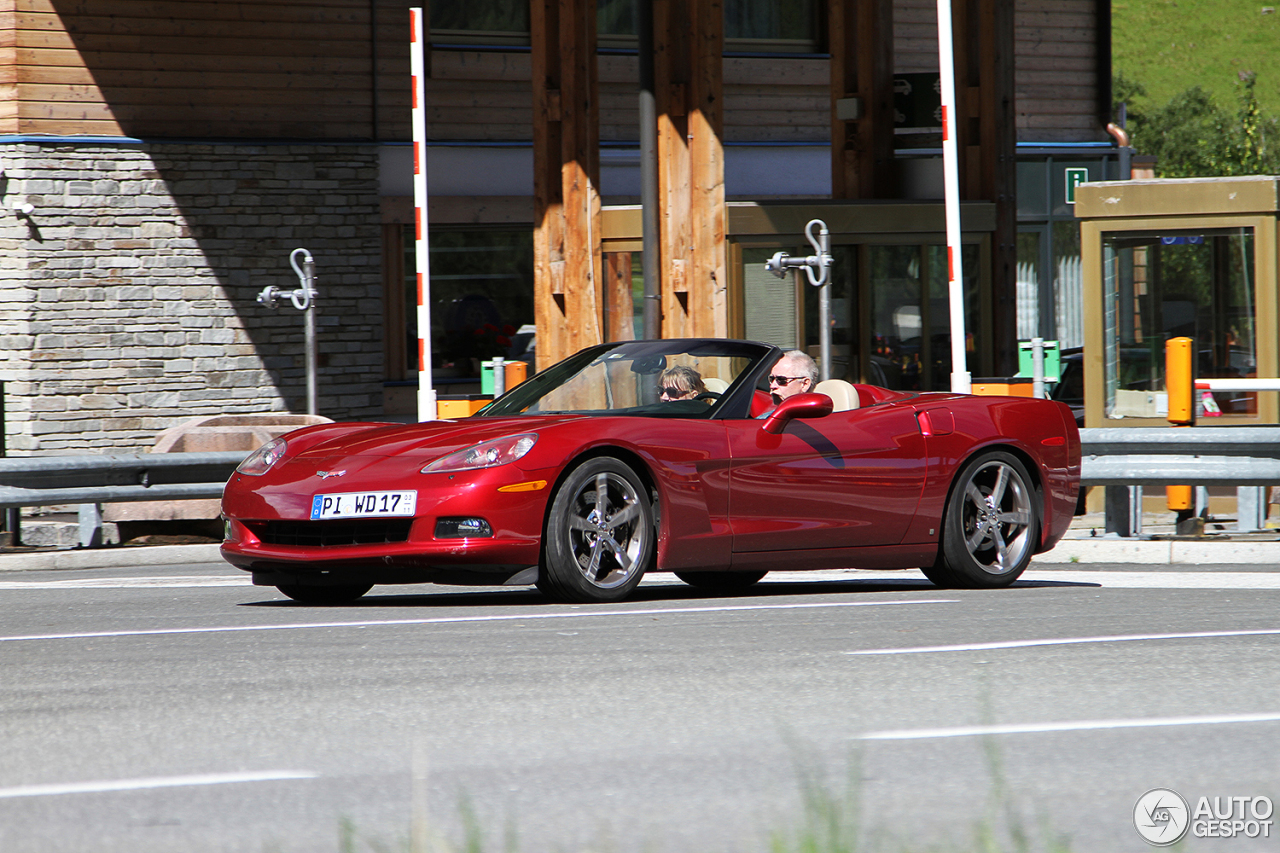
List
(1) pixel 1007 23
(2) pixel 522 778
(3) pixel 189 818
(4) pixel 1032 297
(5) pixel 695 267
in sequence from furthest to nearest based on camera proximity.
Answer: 1. (4) pixel 1032 297
2. (1) pixel 1007 23
3. (5) pixel 695 267
4. (2) pixel 522 778
5. (3) pixel 189 818

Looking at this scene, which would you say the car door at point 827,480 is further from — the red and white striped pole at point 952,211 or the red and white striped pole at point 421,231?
the red and white striped pole at point 421,231

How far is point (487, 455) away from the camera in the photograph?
7.75 meters

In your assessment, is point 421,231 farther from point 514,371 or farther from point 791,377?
point 791,377

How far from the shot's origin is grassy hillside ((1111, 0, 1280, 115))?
126 m

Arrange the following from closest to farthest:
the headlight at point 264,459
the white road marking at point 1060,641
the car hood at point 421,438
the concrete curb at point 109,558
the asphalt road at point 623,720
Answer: the asphalt road at point 623,720 → the white road marking at point 1060,641 → the car hood at point 421,438 → the headlight at point 264,459 → the concrete curb at point 109,558

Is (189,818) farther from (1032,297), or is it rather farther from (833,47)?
(1032,297)

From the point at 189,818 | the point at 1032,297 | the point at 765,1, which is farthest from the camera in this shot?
the point at 1032,297

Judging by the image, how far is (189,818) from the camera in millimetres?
4062

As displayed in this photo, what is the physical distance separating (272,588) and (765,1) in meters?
15.6

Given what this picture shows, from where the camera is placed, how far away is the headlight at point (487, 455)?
7723mm

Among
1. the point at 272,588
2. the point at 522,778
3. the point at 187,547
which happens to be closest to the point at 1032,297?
the point at 187,547

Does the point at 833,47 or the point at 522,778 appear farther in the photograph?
the point at 833,47

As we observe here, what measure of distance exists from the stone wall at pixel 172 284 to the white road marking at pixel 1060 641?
47.3 feet

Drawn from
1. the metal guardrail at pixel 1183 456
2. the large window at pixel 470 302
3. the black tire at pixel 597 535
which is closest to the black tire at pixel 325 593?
the black tire at pixel 597 535
